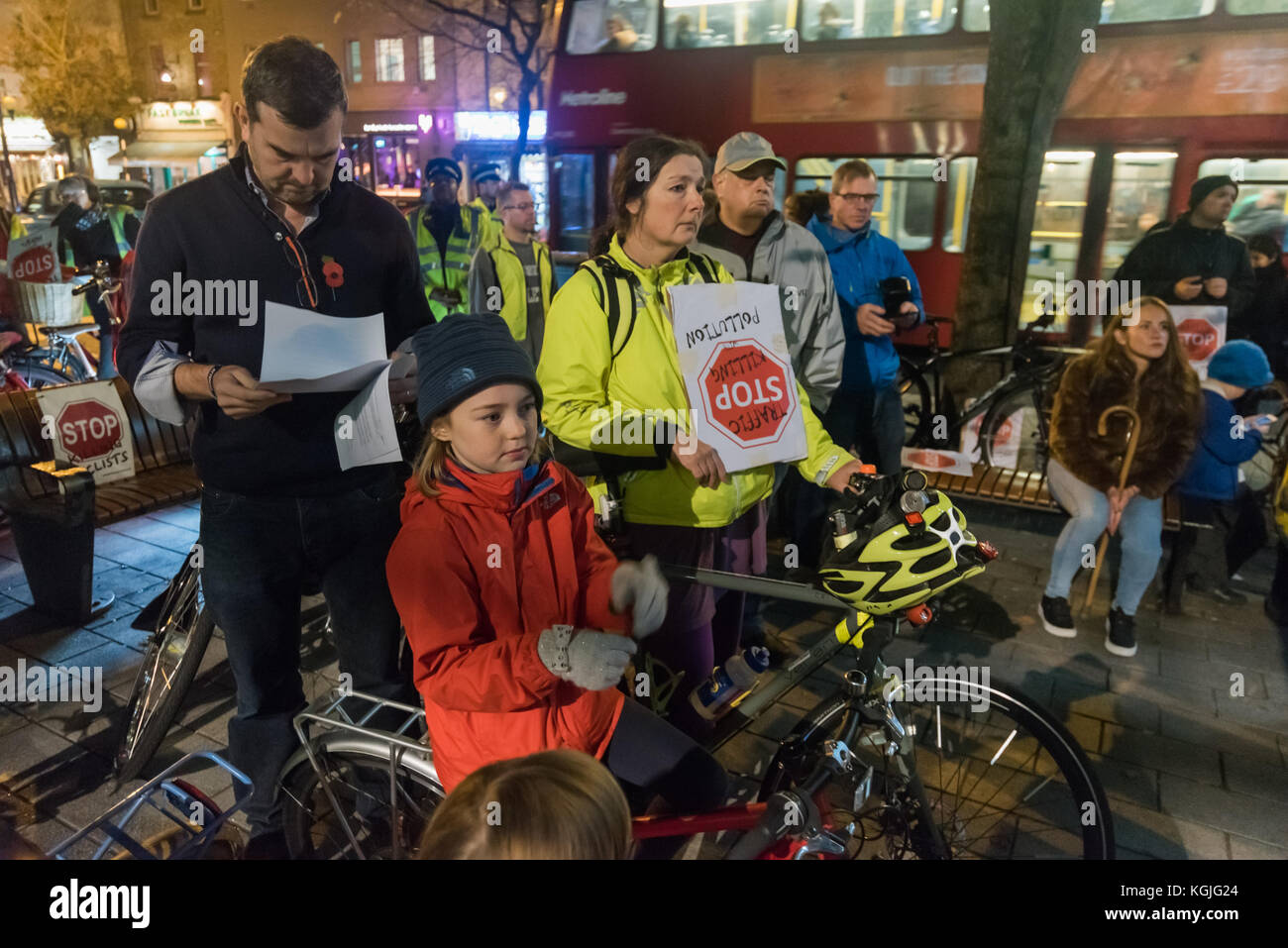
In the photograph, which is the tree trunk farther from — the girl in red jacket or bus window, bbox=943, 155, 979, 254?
the girl in red jacket

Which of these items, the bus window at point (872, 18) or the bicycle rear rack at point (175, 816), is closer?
the bicycle rear rack at point (175, 816)

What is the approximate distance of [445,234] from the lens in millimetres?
7953

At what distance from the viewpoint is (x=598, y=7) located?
11.1 metres

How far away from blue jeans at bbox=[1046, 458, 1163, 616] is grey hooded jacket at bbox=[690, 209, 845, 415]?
162 cm

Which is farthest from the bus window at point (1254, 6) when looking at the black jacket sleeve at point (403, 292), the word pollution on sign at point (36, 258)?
the word pollution on sign at point (36, 258)

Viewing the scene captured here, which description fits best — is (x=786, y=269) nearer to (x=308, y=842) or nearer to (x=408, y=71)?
(x=308, y=842)

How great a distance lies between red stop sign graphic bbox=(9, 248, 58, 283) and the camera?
7.32 m

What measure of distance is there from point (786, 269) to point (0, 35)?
38688 mm

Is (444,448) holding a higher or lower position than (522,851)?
higher

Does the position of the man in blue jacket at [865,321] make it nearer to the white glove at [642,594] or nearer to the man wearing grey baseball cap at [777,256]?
the man wearing grey baseball cap at [777,256]

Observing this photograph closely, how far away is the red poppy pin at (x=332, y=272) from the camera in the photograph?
2328 millimetres

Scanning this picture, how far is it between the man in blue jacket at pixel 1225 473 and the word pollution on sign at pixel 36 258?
8.85 metres

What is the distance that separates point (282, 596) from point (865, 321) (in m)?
3.22

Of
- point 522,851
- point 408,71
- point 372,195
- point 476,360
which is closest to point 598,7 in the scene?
point 372,195
